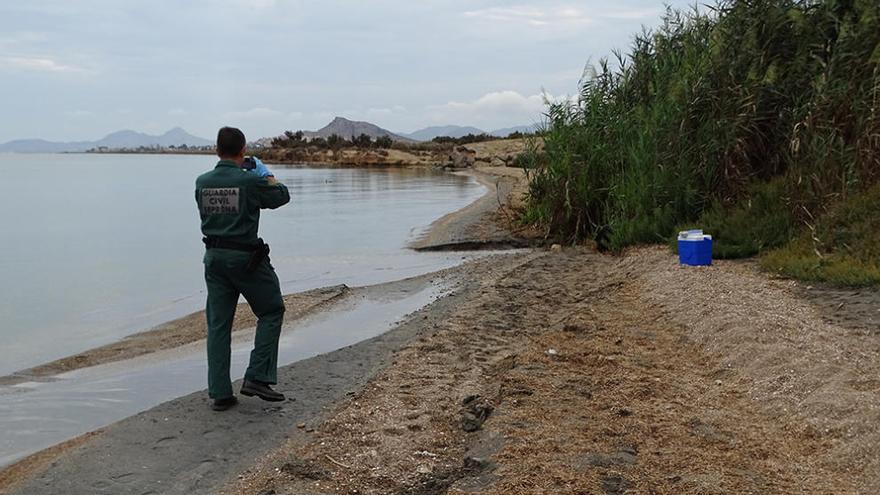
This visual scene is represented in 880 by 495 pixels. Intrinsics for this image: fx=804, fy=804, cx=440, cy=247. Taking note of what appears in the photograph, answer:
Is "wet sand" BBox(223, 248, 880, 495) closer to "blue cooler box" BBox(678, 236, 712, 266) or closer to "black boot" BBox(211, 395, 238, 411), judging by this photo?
"black boot" BBox(211, 395, 238, 411)

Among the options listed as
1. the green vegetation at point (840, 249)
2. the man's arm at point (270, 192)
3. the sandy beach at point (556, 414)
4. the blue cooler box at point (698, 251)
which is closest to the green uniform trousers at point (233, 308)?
the sandy beach at point (556, 414)

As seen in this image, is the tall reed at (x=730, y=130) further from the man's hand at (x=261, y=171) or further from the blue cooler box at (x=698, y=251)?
the man's hand at (x=261, y=171)

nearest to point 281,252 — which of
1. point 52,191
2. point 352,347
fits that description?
point 352,347

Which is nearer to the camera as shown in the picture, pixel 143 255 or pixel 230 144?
pixel 230 144

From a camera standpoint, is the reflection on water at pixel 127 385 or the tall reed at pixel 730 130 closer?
the reflection on water at pixel 127 385

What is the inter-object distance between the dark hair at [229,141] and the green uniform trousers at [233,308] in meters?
0.70

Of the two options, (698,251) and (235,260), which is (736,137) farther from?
(235,260)

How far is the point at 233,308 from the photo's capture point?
5.86 metres

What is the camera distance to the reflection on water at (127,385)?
632cm

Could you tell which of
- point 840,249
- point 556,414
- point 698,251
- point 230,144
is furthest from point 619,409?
point 698,251

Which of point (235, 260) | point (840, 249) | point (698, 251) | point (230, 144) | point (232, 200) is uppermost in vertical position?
point (230, 144)

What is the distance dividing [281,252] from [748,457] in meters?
14.3

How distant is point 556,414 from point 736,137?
699cm

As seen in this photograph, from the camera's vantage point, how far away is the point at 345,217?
80.7ft
